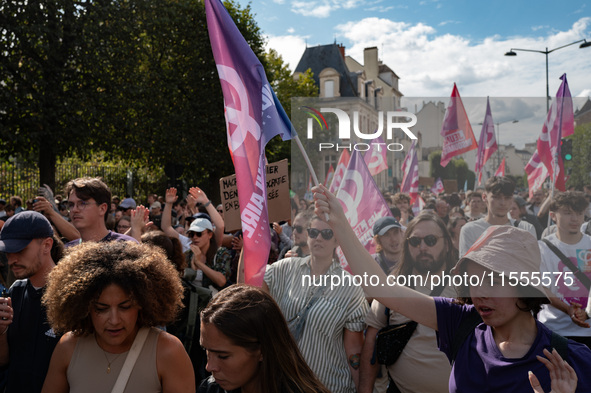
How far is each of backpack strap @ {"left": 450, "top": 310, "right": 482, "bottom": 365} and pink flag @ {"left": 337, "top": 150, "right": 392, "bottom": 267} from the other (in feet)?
2.31

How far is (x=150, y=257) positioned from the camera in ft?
8.06

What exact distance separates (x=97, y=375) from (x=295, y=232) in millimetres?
1149

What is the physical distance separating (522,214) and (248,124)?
1.64 meters

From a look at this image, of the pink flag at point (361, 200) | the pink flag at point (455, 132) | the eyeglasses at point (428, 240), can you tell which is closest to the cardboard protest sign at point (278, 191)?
the pink flag at point (361, 200)

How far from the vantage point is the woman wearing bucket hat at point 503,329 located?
5.86 ft

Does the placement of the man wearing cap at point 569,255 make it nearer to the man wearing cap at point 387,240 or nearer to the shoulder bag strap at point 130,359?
the man wearing cap at point 387,240

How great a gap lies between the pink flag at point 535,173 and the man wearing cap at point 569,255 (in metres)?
0.13

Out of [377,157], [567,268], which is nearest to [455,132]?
[377,157]

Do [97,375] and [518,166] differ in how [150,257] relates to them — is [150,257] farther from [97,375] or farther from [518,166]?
[518,166]

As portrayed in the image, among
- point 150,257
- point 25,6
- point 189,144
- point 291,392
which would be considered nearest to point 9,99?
point 25,6

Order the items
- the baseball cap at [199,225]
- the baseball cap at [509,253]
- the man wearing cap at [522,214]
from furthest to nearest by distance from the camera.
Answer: the baseball cap at [199,225], the man wearing cap at [522,214], the baseball cap at [509,253]

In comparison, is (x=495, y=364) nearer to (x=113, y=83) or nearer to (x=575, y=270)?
(x=575, y=270)

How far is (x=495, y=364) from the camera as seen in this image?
75.0 inches

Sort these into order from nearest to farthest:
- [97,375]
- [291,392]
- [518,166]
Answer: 1. [291,392]
2. [97,375]
3. [518,166]
